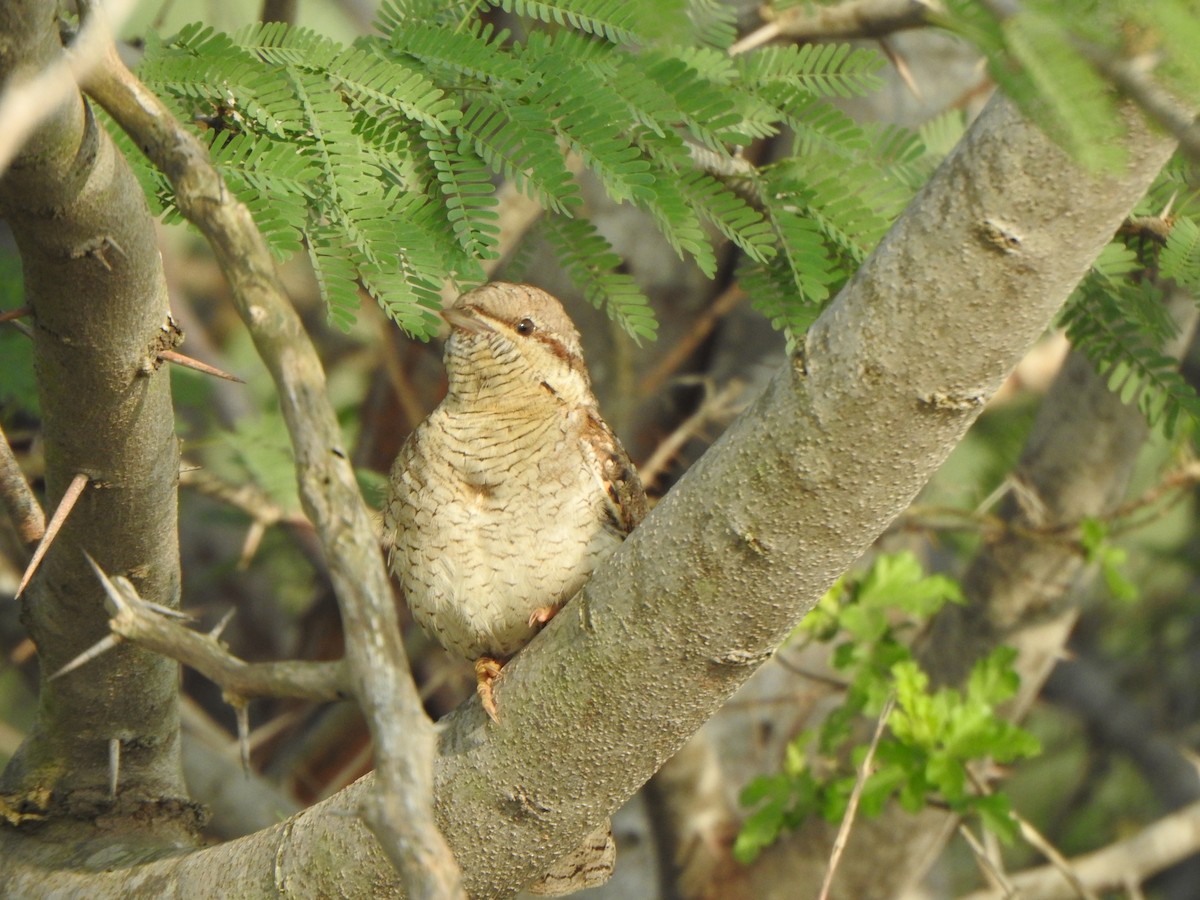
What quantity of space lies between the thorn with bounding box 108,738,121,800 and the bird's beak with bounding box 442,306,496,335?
125 centimetres

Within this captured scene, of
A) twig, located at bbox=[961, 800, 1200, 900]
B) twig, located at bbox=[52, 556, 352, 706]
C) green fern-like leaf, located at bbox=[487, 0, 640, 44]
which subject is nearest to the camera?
twig, located at bbox=[52, 556, 352, 706]

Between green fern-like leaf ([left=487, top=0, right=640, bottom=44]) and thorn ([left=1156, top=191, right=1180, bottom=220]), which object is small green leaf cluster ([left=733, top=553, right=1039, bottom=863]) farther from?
green fern-like leaf ([left=487, top=0, right=640, bottom=44])

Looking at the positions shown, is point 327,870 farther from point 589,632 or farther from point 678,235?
point 678,235

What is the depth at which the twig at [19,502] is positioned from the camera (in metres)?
2.57

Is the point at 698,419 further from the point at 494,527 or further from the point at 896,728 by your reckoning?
the point at 494,527

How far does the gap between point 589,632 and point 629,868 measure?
340cm

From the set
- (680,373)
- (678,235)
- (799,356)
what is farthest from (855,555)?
(680,373)

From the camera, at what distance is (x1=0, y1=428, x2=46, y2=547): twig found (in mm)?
2568

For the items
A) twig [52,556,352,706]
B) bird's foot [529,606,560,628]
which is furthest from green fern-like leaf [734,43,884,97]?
twig [52,556,352,706]

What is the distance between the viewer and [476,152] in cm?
253

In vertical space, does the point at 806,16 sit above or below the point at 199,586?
above

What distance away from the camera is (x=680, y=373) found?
18.9ft

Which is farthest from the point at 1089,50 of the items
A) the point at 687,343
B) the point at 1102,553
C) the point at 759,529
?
the point at 687,343

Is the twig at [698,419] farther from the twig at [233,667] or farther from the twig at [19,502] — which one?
the twig at [233,667]
